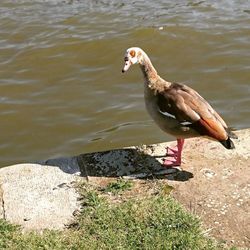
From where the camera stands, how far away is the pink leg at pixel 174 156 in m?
5.51

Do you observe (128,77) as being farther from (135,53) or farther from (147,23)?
(135,53)

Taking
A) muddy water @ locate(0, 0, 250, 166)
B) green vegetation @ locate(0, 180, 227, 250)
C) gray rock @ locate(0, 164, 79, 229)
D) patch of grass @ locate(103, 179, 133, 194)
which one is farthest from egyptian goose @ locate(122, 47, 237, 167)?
muddy water @ locate(0, 0, 250, 166)

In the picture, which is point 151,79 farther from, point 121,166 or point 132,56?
point 121,166

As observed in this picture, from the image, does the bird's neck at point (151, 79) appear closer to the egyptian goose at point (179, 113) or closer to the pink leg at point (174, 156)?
the egyptian goose at point (179, 113)

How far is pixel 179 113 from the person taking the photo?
5418mm

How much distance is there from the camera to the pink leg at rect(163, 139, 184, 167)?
18.1ft

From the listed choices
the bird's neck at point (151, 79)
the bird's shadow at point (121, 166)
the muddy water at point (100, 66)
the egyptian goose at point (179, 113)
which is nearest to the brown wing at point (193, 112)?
the egyptian goose at point (179, 113)

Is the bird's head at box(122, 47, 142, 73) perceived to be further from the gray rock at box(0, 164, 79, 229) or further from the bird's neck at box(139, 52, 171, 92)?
the gray rock at box(0, 164, 79, 229)

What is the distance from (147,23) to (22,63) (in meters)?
2.64

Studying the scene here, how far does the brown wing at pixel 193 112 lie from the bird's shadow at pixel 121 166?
477 mm

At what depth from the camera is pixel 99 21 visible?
11227mm

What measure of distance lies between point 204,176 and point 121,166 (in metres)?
0.83

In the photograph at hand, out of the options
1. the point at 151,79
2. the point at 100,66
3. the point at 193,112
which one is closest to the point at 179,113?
the point at 193,112

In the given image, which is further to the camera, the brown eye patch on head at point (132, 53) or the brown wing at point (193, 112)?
the brown eye patch on head at point (132, 53)
